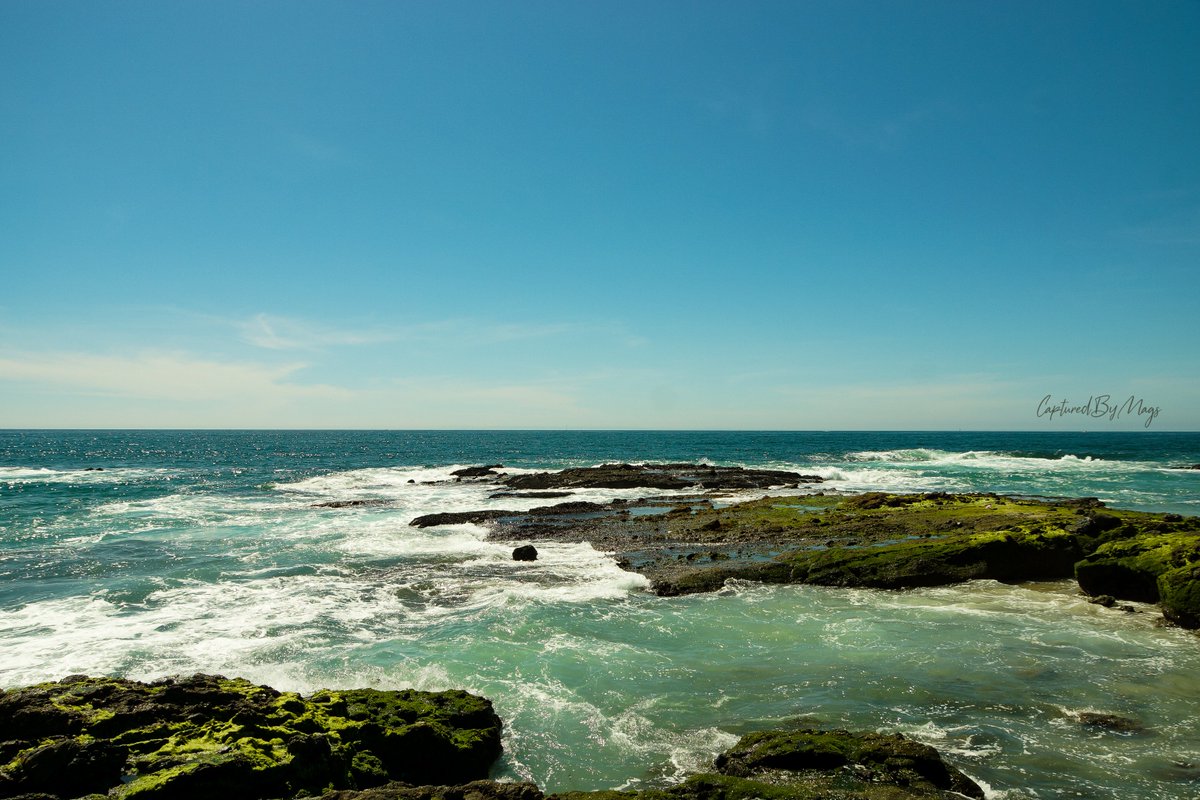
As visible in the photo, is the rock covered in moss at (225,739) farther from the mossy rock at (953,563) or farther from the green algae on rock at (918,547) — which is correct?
the mossy rock at (953,563)

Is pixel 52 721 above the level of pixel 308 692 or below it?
above

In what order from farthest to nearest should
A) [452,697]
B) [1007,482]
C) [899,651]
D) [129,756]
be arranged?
[1007,482] < [899,651] < [452,697] < [129,756]

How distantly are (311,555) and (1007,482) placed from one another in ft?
178

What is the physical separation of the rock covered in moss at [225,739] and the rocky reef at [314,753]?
0.05 feet

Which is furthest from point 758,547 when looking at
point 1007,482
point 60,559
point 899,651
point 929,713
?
point 1007,482

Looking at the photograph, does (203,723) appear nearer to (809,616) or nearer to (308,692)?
(308,692)

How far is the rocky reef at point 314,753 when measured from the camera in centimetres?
697

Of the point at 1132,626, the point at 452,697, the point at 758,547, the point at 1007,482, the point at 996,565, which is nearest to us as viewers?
the point at 452,697

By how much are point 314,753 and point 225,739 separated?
4.04 ft

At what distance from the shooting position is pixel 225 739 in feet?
25.8

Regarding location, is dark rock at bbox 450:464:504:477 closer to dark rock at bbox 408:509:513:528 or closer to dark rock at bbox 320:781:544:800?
dark rock at bbox 408:509:513:528

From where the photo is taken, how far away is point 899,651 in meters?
12.8

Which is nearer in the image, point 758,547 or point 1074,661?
point 1074,661

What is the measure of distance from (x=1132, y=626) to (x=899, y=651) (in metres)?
5.89
